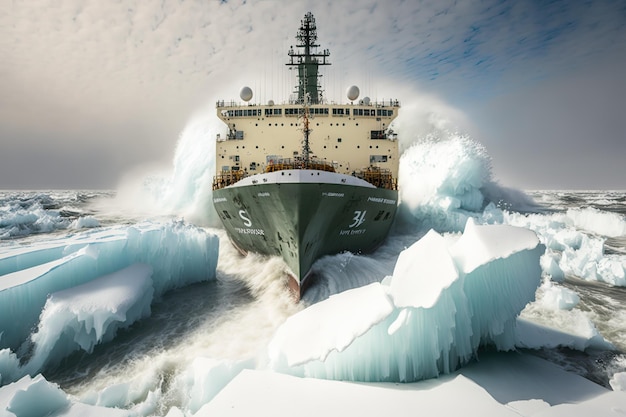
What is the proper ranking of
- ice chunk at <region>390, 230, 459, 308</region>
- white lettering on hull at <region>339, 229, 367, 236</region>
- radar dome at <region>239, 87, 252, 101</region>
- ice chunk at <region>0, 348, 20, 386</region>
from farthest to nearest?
radar dome at <region>239, 87, 252, 101</region> → white lettering on hull at <region>339, 229, 367, 236</region> → ice chunk at <region>0, 348, 20, 386</region> → ice chunk at <region>390, 230, 459, 308</region>

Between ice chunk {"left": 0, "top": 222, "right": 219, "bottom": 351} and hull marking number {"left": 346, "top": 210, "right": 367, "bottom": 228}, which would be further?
hull marking number {"left": 346, "top": 210, "right": 367, "bottom": 228}

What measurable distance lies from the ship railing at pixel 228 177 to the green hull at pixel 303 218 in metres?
1.27

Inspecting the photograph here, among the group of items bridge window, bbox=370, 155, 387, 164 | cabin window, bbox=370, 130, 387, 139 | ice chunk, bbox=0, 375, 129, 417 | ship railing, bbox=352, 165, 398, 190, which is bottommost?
ice chunk, bbox=0, 375, 129, 417

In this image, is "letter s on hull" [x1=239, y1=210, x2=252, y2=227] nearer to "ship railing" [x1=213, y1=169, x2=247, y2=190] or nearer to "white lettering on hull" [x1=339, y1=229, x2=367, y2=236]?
"ship railing" [x1=213, y1=169, x2=247, y2=190]

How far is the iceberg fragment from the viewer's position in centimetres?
410

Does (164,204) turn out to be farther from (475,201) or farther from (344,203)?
(475,201)

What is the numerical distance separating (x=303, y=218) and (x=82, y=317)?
6900 mm

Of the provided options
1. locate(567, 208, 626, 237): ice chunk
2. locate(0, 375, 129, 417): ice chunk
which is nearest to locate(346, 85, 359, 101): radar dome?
locate(0, 375, 129, 417): ice chunk

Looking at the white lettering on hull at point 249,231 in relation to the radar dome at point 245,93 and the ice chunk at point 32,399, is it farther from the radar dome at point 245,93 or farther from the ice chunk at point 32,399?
the radar dome at point 245,93

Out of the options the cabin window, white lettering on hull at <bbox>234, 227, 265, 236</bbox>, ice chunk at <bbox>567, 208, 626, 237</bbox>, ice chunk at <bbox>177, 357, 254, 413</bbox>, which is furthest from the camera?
ice chunk at <bbox>567, 208, 626, 237</bbox>

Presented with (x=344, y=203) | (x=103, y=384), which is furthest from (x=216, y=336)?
(x=344, y=203)

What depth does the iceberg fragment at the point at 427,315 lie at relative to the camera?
410 centimetres

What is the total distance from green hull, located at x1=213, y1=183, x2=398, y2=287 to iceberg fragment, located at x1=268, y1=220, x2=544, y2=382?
607 cm

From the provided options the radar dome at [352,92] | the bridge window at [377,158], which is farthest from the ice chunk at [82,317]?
the radar dome at [352,92]
